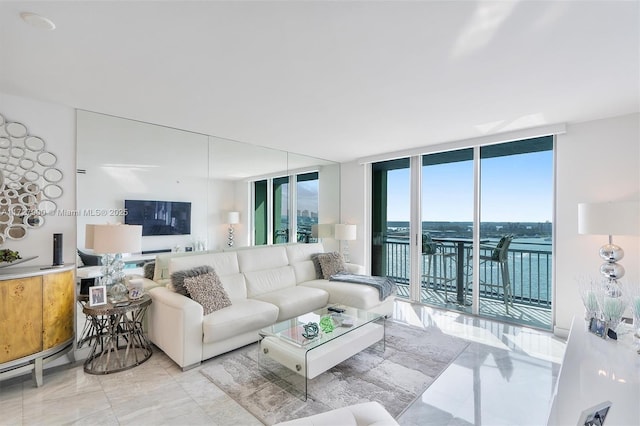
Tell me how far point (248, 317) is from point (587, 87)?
367 cm

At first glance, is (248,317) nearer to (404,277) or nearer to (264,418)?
(264,418)

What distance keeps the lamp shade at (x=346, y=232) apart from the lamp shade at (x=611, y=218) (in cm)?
311

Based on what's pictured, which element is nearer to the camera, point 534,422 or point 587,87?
point 534,422

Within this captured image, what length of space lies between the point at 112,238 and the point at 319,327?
2056mm

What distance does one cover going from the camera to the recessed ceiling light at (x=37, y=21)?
1574 mm

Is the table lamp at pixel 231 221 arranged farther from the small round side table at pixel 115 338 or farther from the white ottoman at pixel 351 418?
the white ottoman at pixel 351 418

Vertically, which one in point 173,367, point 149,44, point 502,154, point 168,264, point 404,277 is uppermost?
point 149,44

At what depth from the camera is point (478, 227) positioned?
4.18 metres

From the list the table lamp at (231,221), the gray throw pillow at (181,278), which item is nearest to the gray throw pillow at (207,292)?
the gray throw pillow at (181,278)

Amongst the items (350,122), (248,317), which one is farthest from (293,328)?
(350,122)

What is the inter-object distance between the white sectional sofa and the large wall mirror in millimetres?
371

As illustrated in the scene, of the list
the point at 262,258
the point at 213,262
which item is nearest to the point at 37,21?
the point at 213,262

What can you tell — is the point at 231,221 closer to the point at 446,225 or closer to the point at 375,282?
the point at 375,282

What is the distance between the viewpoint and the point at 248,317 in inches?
116
